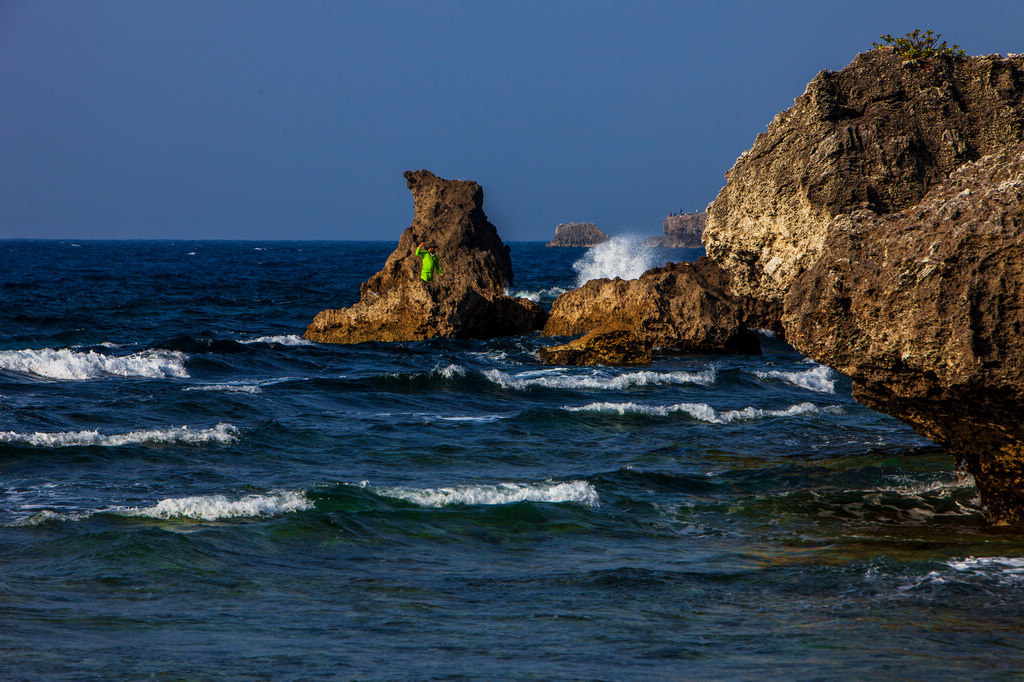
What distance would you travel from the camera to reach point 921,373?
8461 millimetres

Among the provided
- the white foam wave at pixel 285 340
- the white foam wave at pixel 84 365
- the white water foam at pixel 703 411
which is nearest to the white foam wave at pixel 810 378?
the white water foam at pixel 703 411

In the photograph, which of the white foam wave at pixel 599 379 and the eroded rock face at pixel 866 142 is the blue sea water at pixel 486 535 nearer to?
the white foam wave at pixel 599 379

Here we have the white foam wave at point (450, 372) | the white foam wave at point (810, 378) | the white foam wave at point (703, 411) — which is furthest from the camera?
the white foam wave at point (450, 372)

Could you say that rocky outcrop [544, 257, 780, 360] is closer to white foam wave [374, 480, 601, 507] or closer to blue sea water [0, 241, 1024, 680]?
blue sea water [0, 241, 1024, 680]

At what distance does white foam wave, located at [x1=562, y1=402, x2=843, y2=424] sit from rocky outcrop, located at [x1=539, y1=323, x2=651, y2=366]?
533 cm

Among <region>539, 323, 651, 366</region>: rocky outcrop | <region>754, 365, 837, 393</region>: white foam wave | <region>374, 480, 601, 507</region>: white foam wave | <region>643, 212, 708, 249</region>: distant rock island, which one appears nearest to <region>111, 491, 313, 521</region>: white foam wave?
<region>374, 480, 601, 507</region>: white foam wave

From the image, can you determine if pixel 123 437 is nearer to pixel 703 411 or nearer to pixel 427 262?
pixel 703 411

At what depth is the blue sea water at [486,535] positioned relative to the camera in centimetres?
675

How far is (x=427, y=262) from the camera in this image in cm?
2608

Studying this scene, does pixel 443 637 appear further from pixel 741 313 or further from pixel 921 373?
pixel 741 313

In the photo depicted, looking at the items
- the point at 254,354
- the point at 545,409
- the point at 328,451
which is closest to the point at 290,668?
the point at 328,451

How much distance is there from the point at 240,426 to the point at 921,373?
34.2 ft

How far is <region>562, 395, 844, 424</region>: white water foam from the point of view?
1627cm

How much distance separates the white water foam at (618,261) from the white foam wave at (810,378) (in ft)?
77.1
